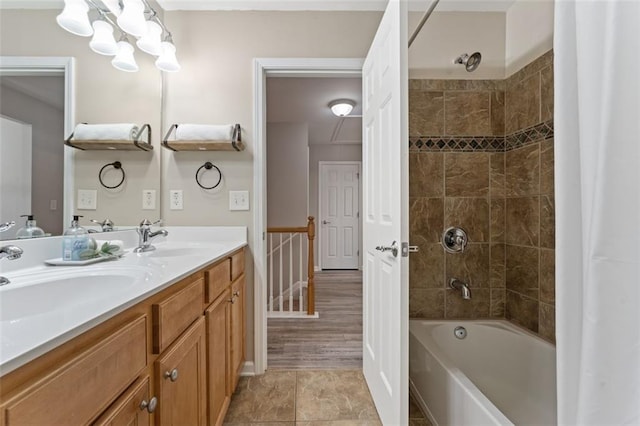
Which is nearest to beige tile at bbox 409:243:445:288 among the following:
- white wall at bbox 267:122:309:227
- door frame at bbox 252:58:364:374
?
door frame at bbox 252:58:364:374

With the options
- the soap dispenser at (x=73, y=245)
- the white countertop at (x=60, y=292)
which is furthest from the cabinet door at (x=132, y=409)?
the soap dispenser at (x=73, y=245)

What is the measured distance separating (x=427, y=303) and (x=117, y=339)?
1750 millimetres

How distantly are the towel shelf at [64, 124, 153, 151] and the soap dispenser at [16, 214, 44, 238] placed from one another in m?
0.35

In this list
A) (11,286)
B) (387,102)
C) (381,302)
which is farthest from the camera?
(381,302)

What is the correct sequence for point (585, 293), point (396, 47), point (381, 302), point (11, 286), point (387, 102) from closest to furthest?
1. point (585, 293)
2. point (11, 286)
3. point (396, 47)
4. point (387, 102)
5. point (381, 302)

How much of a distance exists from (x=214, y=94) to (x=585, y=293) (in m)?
2.03

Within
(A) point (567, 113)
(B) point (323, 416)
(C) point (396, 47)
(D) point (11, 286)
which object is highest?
(C) point (396, 47)

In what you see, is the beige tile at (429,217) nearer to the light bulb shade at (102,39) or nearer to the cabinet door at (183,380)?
the cabinet door at (183,380)

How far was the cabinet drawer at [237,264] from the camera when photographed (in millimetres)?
1549

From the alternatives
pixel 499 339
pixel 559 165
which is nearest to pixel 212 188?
pixel 559 165

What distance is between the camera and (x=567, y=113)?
592 millimetres

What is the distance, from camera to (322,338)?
239 cm

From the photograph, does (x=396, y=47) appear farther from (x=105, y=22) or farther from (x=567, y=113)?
(x=105, y=22)

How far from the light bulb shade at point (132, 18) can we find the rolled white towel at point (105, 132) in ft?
1.59
